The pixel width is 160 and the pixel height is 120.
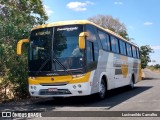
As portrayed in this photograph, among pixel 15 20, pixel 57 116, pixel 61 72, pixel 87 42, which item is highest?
pixel 15 20

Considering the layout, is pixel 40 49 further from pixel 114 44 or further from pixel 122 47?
pixel 122 47

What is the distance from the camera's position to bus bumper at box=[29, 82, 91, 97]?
13.0 meters

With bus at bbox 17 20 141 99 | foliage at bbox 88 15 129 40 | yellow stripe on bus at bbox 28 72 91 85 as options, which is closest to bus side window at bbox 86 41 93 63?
bus at bbox 17 20 141 99

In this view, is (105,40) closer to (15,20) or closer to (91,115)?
(15,20)

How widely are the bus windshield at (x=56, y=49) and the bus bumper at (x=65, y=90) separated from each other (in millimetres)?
690

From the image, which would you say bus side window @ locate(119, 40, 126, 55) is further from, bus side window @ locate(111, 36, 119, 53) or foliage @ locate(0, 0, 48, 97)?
foliage @ locate(0, 0, 48, 97)

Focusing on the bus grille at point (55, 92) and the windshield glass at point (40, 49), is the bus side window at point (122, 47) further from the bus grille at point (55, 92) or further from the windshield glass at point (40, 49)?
the bus grille at point (55, 92)

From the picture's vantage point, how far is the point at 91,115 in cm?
1038

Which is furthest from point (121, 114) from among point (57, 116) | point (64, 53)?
point (64, 53)

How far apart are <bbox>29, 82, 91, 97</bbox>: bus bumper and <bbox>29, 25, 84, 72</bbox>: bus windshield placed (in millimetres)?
690

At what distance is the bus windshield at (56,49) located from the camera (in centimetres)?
1312

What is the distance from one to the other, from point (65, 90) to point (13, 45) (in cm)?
468

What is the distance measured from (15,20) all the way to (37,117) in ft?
23.7

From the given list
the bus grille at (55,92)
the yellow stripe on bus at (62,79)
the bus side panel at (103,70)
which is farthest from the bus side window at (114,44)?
the bus grille at (55,92)
